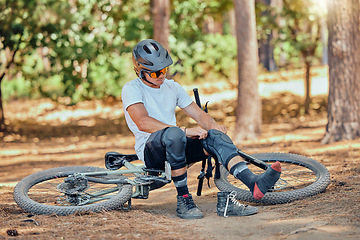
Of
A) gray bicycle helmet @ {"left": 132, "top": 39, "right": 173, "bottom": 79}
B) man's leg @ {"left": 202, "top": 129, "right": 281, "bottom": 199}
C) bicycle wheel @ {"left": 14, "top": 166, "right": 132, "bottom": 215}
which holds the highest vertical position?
gray bicycle helmet @ {"left": 132, "top": 39, "right": 173, "bottom": 79}

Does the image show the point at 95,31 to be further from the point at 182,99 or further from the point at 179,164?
the point at 179,164

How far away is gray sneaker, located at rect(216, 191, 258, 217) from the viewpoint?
436 centimetres

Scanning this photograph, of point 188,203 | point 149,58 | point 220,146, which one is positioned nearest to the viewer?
point 220,146

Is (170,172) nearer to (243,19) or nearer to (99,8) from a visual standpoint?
(243,19)

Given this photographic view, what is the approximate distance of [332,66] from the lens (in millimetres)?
8234

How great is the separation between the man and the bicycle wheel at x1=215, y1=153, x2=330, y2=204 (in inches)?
14.5

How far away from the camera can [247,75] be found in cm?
1006

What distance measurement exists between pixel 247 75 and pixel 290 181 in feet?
16.7

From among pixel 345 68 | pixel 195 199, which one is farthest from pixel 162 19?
pixel 195 199

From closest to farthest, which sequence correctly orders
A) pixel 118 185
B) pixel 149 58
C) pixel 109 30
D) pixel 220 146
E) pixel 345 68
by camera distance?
pixel 220 146
pixel 149 58
pixel 118 185
pixel 345 68
pixel 109 30

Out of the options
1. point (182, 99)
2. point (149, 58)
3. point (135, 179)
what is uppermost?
point (149, 58)

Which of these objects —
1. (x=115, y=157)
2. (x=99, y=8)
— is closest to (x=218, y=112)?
(x=99, y=8)

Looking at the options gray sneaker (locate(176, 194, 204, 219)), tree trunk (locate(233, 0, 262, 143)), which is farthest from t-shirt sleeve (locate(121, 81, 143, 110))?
tree trunk (locate(233, 0, 262, 143))

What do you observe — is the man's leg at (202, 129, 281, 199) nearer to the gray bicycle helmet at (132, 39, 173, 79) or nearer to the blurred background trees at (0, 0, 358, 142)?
the gray bicycle helmet at (132, 39, 173, 79)
